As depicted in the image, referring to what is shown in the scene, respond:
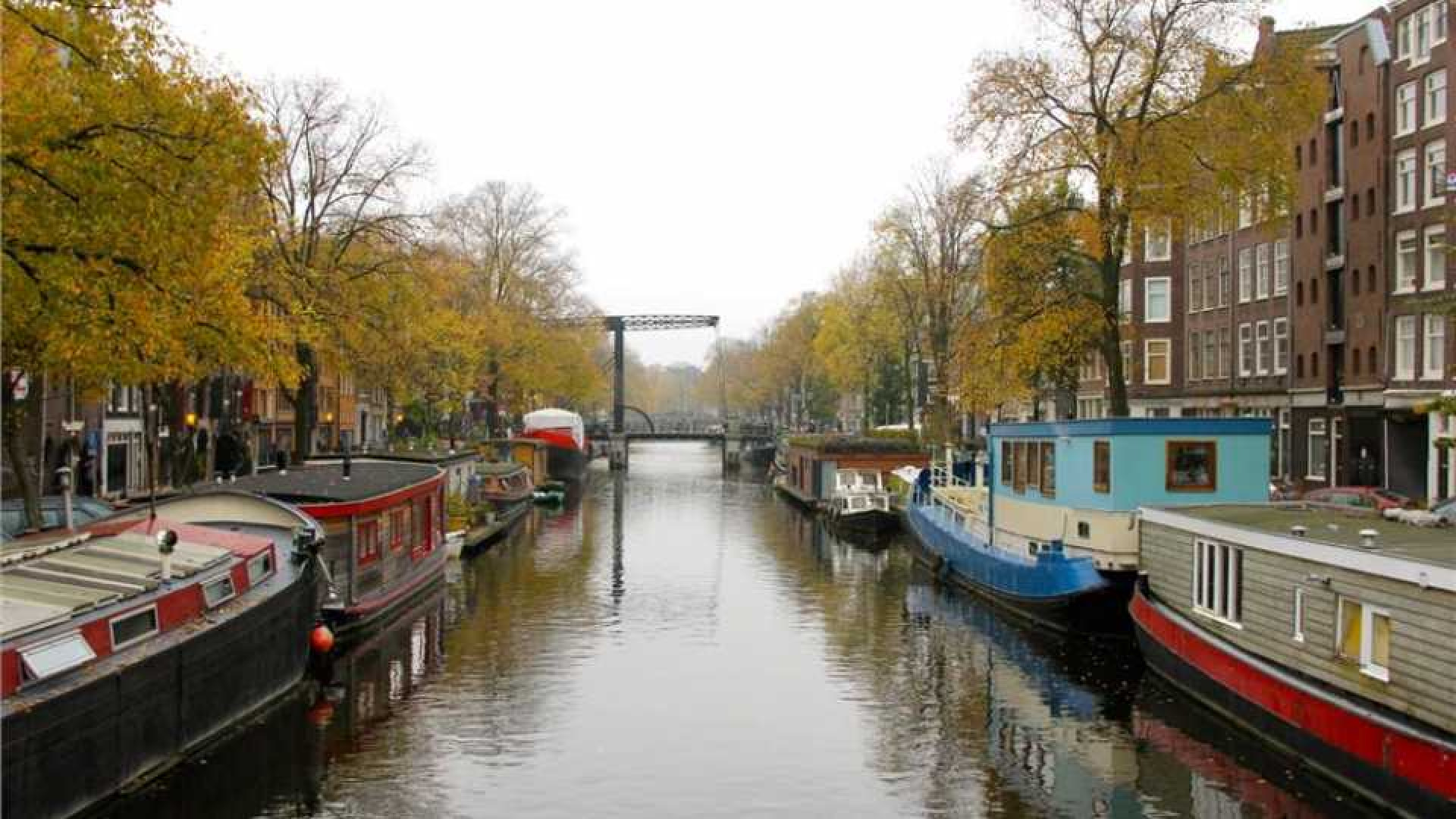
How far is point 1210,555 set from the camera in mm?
24219

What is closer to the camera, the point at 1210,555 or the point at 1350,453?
the point at 1210,555

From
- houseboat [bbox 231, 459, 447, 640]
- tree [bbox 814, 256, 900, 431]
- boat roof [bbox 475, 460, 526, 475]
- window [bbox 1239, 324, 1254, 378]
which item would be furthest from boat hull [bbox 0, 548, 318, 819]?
tree [bbox 814, 256, 900, 431]

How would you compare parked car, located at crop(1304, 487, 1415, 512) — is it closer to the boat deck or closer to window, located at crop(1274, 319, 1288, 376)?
the boat deck

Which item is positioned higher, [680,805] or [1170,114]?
[1170,114]

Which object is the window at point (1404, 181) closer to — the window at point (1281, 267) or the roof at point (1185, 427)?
the window at point (1281, 267)

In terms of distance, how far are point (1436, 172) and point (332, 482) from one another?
37.4 m

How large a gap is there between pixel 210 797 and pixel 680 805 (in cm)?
584

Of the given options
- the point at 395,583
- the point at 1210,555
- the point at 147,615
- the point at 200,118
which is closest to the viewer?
the point at 147,615

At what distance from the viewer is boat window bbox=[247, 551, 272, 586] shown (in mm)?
22047

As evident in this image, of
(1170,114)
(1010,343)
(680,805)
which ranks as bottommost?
(680,805)

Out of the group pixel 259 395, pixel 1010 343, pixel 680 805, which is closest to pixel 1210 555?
Result: pixel 680 805

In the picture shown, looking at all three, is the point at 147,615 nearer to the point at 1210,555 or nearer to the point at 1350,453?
the point at 1210,555

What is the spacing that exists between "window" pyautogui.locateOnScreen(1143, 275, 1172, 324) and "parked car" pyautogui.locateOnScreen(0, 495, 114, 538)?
5223 cm

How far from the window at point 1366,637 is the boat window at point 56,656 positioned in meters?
15.2
